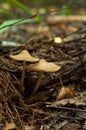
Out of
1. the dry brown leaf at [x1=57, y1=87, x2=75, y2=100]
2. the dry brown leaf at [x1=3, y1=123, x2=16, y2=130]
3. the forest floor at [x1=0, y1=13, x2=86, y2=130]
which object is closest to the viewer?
the dry brown leaf at [x1=3, y1=123, x2=16, y2=130]

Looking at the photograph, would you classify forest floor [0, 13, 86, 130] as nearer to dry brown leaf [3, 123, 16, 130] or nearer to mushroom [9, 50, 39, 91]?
dry brown leaf [3, 123, 16, 130]

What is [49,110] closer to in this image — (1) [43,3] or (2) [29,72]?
(2) [29,72]

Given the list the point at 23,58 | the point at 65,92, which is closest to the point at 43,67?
the point at 23,58

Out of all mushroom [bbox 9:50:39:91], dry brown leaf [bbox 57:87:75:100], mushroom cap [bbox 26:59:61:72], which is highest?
mushroom [bbox 9:50:39:91]

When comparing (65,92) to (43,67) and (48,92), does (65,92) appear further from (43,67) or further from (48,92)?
(43,67)

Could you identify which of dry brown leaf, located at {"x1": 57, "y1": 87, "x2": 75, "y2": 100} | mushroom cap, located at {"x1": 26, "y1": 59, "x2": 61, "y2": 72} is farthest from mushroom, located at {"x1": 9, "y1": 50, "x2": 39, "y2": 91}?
dry brown leaf, located at {"x1": 57, "y1": 87, "x2": 75, "y2": 100}

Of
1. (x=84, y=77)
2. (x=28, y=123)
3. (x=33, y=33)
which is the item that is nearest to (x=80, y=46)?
(x=84, y=77)

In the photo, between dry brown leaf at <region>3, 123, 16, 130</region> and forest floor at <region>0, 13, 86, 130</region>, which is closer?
dry brown leaf at <region>3, 123, 16, 130</region>

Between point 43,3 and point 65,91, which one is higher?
point 43,3
